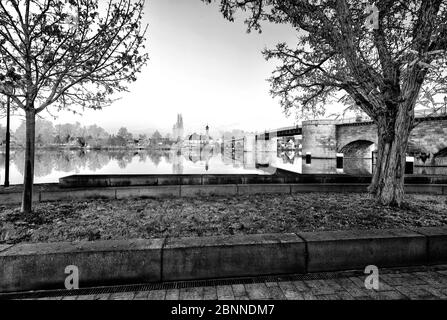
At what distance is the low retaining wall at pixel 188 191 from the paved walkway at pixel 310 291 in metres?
4.51

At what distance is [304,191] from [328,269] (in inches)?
191

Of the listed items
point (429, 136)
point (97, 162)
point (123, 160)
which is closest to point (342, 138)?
point (429, 136)

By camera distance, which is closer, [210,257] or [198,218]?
[210,257]

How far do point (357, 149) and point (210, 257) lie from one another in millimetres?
48998

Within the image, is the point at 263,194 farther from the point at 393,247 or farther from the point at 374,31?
the point at 374,31

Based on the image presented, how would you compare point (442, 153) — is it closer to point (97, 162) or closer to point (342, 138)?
point (342, 138)

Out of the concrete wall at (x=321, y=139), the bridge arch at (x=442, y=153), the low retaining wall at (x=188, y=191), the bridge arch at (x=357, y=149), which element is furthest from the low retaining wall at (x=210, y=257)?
the bridge arch at (x=357, y=149)

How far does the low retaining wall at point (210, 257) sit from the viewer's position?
2965 mm

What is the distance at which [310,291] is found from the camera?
2.88m

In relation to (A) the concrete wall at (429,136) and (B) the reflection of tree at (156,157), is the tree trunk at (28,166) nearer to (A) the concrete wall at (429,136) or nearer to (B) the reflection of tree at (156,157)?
(B) the reflection of tree at (156,157)

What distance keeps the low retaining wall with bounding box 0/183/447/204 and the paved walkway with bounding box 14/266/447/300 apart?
14.8 ft

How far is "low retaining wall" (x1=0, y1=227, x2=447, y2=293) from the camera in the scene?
296 centimetres

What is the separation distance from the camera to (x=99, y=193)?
22.6 feet
